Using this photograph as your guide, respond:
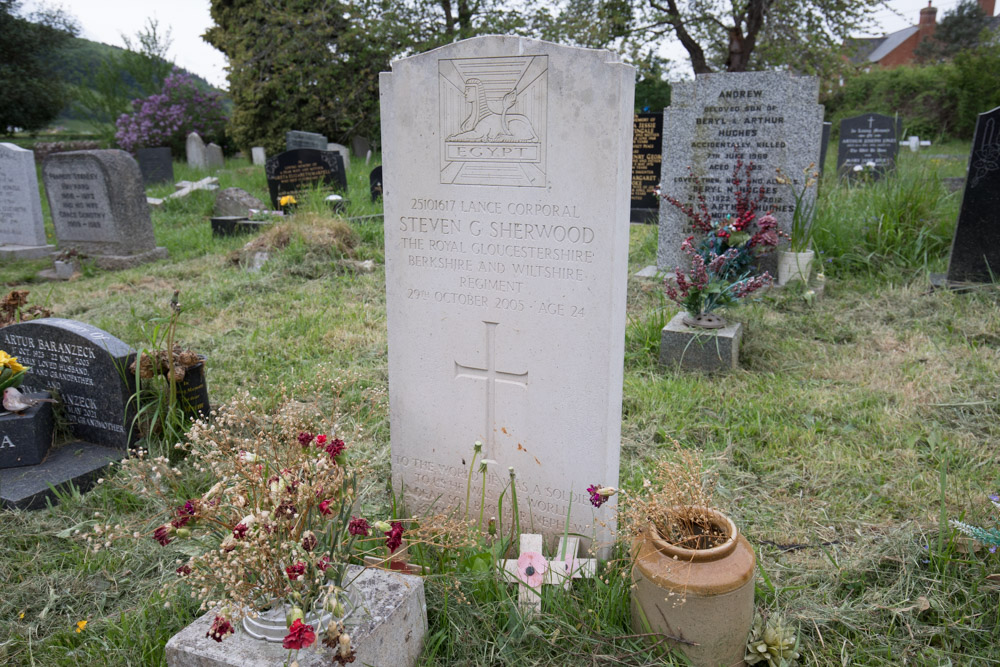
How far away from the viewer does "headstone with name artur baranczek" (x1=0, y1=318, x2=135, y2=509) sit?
3.35 metres

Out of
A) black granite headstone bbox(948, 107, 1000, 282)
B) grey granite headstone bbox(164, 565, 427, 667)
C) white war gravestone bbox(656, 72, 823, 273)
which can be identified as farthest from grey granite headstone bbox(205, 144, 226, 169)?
grey granite headstone bbox(164, 565, 427, 667)

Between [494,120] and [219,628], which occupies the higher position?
[494,120]

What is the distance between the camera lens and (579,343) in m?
2.44

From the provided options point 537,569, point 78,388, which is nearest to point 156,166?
point 78,388

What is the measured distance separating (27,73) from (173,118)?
25.0 feet

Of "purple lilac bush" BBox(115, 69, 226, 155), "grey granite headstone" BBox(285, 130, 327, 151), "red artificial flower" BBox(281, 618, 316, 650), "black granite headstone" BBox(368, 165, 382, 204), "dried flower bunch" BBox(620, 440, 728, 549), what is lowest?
"dried flower bunch" BBox(620, 440, 728, 549)

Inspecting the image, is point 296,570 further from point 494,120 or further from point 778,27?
point 778,27

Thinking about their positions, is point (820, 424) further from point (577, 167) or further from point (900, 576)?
point (577, 167)

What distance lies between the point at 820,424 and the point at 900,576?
1.37 metres

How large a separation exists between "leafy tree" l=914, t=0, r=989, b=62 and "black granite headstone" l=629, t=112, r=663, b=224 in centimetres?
4256

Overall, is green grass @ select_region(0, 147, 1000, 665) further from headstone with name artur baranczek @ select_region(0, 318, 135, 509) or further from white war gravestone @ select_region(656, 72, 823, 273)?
white war gravestone @ select_region(656, 72, 823, 273)

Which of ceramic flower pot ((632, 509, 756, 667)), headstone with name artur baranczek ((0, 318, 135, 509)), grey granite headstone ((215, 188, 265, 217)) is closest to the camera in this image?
ceramic flower pot ((632, 509, 756, 667))

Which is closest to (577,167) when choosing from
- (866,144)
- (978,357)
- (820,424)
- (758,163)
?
(820,424)

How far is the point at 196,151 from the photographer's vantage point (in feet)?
59.4
